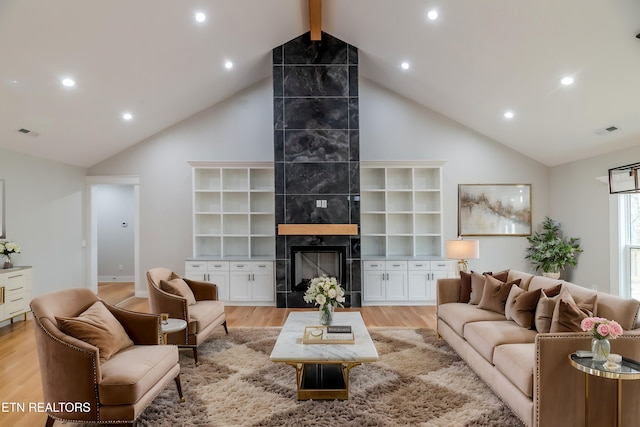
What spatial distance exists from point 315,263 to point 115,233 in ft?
17.4

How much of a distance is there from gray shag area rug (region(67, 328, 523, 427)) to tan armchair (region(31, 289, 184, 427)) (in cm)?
40

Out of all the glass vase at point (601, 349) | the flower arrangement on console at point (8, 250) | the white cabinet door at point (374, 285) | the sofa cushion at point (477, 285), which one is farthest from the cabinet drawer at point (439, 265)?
the flower arrangement on console at point (8, 250)

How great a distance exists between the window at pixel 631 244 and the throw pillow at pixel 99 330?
6.24 m

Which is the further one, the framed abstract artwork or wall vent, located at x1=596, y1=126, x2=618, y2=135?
the framed abstract artwork

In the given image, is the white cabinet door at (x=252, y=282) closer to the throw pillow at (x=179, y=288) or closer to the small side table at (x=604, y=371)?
the throw pillow at (x=179, y=288)

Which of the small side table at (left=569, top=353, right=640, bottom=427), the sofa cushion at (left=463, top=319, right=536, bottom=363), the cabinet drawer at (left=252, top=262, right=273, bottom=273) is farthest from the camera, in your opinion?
the cabinet drawer at (left=252, top=262, right=273, bottom=273)

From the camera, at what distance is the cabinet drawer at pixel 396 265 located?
6.43 metres

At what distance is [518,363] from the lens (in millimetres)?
2658

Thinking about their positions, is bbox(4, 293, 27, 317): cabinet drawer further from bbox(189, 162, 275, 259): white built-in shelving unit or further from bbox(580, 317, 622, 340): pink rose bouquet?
bbox(580, 317, 622, 340): pink rose bouquet

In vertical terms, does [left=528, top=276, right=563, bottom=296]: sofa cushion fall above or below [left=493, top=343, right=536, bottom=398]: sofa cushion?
above

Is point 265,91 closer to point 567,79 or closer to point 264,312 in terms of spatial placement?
point 264,312

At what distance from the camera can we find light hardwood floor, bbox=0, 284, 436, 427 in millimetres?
2977

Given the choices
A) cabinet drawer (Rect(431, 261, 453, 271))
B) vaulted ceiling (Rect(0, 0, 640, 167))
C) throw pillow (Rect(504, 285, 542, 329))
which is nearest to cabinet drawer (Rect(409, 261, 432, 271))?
cabinet drawer (Rect(431, 261, 453, 271))

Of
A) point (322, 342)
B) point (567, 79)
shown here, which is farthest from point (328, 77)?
point (322, 342)
